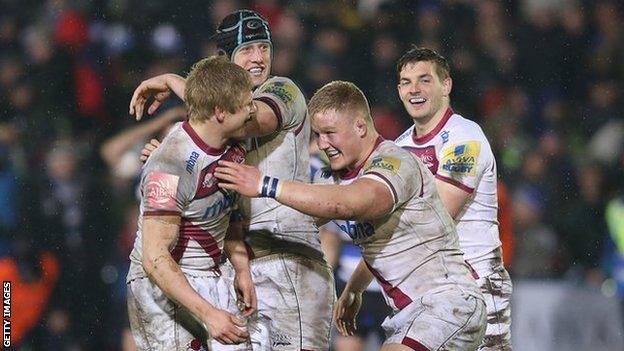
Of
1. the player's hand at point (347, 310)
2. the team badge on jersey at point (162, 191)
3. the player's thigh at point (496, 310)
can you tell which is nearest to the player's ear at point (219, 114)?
the team badge on jersey at point (162, 191)

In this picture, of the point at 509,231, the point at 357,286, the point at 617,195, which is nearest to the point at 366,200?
the point at 357,286

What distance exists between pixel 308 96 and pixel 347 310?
14.1 feet

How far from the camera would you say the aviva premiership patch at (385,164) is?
15.5 feet

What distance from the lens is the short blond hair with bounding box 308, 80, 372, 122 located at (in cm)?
489

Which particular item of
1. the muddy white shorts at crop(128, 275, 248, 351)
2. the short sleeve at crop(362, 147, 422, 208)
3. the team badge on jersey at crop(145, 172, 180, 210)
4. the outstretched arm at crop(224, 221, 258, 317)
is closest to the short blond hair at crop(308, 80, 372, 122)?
the short sleeve at crop(362, 147, 422, 208)

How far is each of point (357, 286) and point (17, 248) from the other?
4252mm

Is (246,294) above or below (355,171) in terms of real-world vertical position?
below

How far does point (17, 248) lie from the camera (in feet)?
29.1

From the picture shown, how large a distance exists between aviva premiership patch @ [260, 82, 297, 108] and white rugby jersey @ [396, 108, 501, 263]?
0.96 meters

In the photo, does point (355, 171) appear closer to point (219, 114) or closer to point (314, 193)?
point (314, 193)

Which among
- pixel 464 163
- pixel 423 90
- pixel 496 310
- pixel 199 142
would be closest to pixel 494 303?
pixel 496 310

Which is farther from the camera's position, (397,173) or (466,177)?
(466,177)

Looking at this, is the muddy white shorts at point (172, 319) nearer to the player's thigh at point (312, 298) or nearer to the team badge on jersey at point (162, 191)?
the team badge on jersey at point (162, 191)

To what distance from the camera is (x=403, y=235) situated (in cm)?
485
